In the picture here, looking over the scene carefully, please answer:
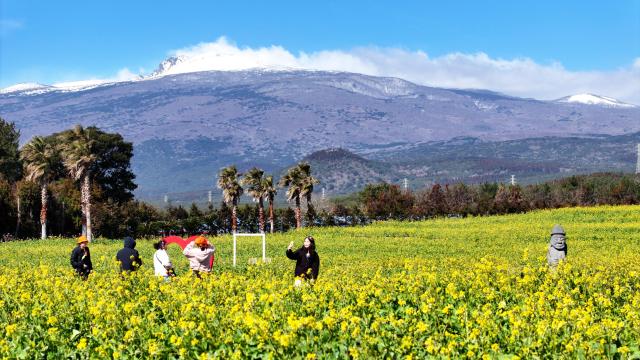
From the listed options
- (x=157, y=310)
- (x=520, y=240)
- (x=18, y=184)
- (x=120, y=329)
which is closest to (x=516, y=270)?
(x=157, y=310)

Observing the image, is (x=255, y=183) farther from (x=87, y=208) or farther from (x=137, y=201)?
(x=87, y=208)

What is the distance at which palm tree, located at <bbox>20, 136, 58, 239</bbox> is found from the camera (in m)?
82.5

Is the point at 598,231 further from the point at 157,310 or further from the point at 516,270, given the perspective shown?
the point at 157,310

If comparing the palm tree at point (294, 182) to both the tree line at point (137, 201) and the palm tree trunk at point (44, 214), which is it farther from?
the palm tree trunk at point (44, 214)

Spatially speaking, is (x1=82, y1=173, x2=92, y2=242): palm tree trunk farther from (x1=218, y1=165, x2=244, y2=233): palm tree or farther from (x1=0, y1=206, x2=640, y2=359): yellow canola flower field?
(x1=0, y1=206, x2=640, y2=359): yellow canola flower field

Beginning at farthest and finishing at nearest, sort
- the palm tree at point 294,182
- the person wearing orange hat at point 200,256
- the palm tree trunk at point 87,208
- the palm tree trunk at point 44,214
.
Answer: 1. the palm tree at point 294,182
2. the palm tree trunk at point 44,214
3. the palm tree trunk at point 87,208
4. the person wearing orange hat at point 200,256

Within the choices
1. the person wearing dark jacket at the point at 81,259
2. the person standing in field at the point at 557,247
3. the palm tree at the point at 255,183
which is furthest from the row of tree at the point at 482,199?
the person wearing dark jacket at the point at 81,259

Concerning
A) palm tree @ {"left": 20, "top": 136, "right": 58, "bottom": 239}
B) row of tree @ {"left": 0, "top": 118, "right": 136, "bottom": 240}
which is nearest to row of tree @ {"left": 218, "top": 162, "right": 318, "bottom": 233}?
row of tree @ {"left": 0, "top": 118, "right": 136, "bottom": 240}

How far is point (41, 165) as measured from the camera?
82.8 meters

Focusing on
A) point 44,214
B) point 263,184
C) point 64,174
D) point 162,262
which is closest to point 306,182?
point 263,184

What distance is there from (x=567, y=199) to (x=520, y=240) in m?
74.7

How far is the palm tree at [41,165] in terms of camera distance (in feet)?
271

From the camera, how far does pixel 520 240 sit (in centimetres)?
5694

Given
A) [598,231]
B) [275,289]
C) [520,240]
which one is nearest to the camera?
[275,289]
